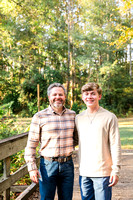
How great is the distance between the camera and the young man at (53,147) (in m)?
2.25

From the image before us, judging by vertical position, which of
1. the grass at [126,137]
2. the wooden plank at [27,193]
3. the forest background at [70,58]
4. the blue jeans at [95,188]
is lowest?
the grass at [126,137]

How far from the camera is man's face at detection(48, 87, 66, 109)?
2.32 m

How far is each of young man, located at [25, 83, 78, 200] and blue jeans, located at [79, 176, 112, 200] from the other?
0.16 m

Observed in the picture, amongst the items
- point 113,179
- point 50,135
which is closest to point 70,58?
point 50,135

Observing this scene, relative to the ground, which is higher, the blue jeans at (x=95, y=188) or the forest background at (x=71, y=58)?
the forest background at (x=71, y=58)

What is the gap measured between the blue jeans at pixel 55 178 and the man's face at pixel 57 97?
0.57 m

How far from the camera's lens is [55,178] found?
228 cm

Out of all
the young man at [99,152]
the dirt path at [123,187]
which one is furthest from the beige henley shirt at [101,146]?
the dirt path at [123,187]


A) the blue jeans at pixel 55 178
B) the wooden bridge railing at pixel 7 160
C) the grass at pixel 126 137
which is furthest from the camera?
the grass at pixel 126 137

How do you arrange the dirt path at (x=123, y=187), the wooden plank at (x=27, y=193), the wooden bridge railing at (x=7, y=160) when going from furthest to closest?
the dirt path at (x=123, y=187)
the wooden plank at (x=27, y=193)
the wooden bridge railing at (x=7, y=160)

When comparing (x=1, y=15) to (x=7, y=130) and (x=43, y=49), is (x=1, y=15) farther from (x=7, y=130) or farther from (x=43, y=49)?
(x=43, y=49)

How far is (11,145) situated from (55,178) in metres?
0.79

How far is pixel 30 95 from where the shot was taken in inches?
983

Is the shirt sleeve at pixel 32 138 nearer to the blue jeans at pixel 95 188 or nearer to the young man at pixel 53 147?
the young man at pixel 53 147
